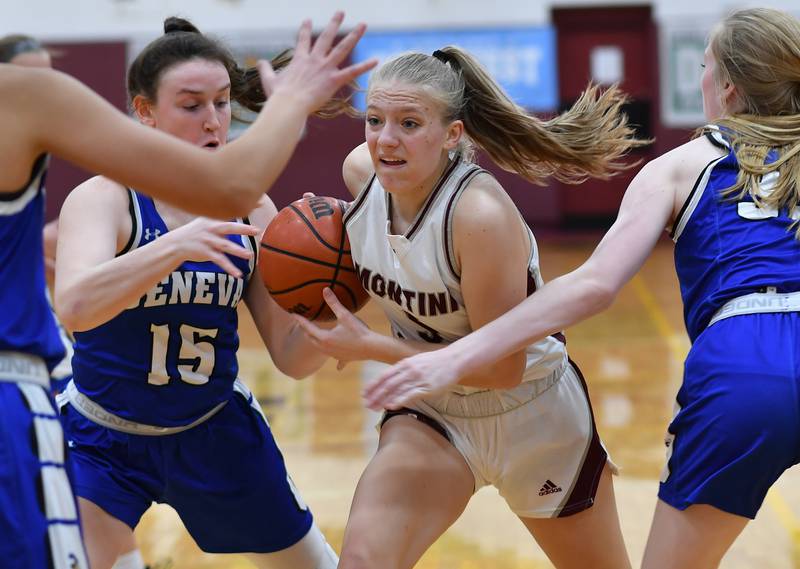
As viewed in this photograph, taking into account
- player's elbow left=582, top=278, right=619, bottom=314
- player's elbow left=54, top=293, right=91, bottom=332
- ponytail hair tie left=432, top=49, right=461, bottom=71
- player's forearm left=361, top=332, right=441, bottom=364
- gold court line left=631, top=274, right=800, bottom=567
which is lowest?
gold court line left=631, top=274, right=800, bottom=567

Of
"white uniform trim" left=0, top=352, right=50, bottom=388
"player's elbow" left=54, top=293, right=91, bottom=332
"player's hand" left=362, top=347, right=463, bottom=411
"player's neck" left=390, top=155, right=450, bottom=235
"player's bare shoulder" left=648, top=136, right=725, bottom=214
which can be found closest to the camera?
"white uniform trim" left=0, top=352, right=50, bottom=388

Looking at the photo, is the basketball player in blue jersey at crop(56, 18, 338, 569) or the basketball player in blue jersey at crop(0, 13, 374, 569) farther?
the basketball player in blue jersey at crop(56, 18, 338, 569)

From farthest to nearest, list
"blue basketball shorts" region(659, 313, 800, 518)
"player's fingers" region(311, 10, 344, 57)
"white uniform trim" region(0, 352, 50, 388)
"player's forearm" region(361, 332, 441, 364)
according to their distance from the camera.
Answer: "player's forearm" region(361, 332, 441, 364), "blue basketball shorts" region(659, 313, 800, 518), "player's fingers" region(311, 10, 344, 57), "white uniform trim" region(0, 352, 50, 388)

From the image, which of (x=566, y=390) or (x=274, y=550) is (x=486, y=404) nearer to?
(x=566, y=390)

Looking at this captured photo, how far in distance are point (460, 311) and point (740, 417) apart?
839 millimetres

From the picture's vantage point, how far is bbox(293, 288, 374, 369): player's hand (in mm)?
3127

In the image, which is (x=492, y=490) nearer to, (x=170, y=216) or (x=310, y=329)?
(x=310, y=329)

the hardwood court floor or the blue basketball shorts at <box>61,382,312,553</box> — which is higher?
the blue basketball shorts at <box>61,382,312,553</box>

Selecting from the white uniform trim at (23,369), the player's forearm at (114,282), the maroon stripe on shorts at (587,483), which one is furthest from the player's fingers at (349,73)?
the maroon stripe on shorts at (587,483)

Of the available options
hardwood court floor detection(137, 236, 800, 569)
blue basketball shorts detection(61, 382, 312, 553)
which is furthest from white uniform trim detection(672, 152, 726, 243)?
hardwood court floor detection(137, 236, 800, 569)

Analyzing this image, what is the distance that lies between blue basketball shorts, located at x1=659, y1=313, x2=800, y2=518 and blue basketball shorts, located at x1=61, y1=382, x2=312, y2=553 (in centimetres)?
123

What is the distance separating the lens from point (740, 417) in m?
2.80

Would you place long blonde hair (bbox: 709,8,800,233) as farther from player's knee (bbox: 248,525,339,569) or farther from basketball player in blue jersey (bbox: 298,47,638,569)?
player's knee (bbox: 248,525,339,569)

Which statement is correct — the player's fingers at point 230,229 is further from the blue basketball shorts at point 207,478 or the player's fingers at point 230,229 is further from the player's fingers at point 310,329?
the blue basketball shorts at point 207,478
